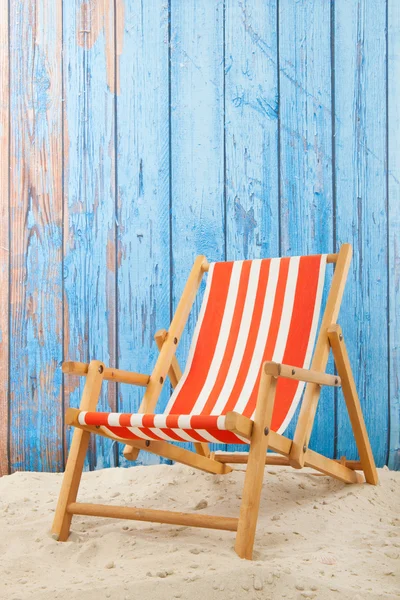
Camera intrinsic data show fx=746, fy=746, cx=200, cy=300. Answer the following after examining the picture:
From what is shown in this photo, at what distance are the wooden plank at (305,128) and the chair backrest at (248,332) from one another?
1.48 feet

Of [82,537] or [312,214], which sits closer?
[82,537]

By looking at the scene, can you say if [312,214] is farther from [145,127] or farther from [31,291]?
[31,291]

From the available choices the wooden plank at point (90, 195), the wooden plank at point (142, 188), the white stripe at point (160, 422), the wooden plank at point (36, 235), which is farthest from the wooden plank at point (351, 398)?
the wooden plank at point (36, 235)

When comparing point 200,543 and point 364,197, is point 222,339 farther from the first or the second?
point 364,197

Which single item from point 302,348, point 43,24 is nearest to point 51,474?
point 302,348

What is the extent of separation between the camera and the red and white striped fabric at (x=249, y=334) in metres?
2.36

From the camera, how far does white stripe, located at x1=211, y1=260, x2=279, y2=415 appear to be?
2.42 m

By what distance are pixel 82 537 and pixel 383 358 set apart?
4.68ft

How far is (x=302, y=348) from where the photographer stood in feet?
7.81

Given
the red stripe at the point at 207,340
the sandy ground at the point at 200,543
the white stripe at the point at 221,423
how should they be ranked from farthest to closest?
the red stripe at the point at 207,340
the white stripe at the point at 221,423
the sandy ground at the point at 200,543

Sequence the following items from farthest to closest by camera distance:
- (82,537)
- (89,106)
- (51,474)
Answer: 1. (89,106)
2. (51,474)
3. (82,537)

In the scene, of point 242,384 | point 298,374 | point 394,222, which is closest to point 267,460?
point 242,384

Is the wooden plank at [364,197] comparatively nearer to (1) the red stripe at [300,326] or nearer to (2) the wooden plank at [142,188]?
(1) the red stripe at [300,326]

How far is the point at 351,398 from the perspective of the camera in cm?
242
